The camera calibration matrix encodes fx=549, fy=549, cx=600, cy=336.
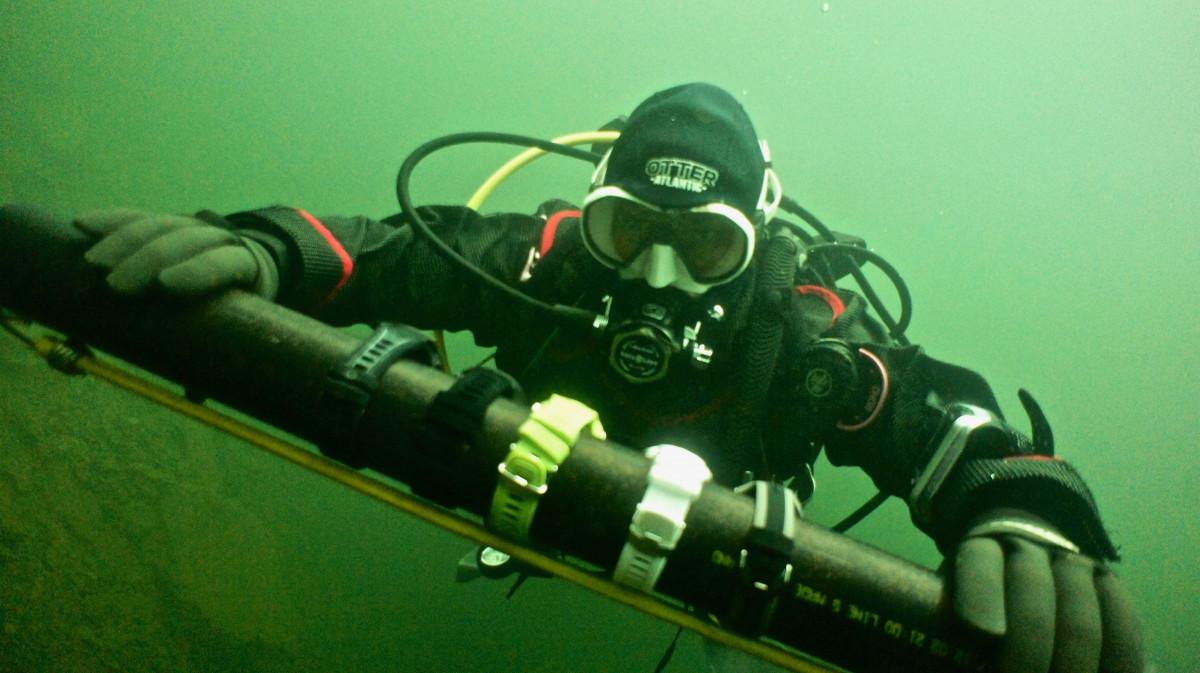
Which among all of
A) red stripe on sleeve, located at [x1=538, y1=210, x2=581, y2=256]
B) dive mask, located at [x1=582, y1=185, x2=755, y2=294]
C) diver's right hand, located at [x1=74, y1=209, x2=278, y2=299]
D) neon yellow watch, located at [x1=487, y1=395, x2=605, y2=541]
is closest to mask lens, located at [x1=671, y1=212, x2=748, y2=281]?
dive mask, located at [x1=582, y1=185, x2=755, y2=294]

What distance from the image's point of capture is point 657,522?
30.1 inches

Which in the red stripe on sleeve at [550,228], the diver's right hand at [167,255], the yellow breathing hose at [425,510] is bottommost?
the yellow breathing hose at [425,510]

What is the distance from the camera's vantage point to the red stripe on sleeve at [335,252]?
4.32 ft

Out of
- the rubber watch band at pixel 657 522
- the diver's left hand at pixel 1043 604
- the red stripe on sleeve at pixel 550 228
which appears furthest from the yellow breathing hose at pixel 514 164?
the diver's left hand at pixel 1043 604

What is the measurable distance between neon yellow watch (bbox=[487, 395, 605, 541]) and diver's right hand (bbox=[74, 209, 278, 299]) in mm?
591

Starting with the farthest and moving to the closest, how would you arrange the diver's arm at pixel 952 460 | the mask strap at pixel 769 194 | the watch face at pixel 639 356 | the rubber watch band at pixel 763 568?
the mask strap at pixel 769 194, the watch face at pixel 639 356, the diver's arm at pixel 952 460, the rubber watch band at pixel 763 568

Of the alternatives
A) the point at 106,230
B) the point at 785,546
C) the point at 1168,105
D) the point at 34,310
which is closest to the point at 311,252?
the point at 106,230

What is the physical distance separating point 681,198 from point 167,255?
99 cm

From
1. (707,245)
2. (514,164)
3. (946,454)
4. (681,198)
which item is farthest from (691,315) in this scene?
(514,164)

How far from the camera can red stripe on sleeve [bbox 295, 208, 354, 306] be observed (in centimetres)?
132

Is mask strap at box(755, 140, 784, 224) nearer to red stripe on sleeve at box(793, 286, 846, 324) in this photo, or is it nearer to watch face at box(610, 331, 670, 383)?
red stripe on sleeve at box(793, 286, 846, 324)

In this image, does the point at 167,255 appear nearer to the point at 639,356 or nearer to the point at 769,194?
the point at 639,356

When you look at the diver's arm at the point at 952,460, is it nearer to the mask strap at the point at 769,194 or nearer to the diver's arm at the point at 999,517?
the diver's arm at the point at 999,517

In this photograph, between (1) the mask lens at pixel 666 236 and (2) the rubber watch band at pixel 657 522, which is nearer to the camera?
(2) the rubber watch band at pixel 657 522
